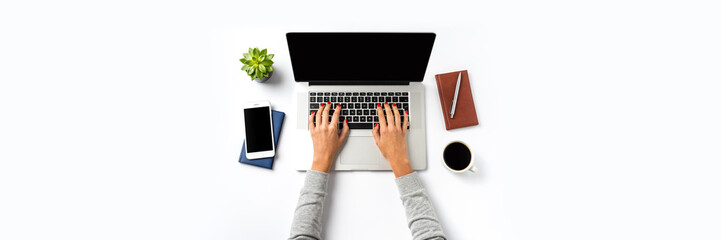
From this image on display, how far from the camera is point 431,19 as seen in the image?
923 millimetres

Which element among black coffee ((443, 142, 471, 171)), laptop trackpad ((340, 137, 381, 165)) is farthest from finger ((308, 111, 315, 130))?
black coffee ((443, 142, 471, 171))

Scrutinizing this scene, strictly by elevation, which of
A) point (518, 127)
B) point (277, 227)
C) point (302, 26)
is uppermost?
point (302, 26)

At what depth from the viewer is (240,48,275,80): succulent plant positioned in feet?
2.56

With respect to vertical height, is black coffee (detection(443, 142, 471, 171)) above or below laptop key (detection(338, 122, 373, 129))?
below

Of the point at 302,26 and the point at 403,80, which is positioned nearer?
the point at 403,80

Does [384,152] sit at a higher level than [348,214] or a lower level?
higher

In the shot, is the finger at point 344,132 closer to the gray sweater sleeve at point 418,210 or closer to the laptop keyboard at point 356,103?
the laptop keyboard at point 356,103

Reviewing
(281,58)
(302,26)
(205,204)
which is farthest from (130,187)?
(302,26)

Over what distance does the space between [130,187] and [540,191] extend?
1130 mm

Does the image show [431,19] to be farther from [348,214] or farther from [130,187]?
[130,187]

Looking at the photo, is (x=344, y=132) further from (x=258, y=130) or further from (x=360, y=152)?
(x=258, y=130)

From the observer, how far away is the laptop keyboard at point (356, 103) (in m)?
0.82

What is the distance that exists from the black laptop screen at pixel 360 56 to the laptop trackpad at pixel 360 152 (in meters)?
0.16

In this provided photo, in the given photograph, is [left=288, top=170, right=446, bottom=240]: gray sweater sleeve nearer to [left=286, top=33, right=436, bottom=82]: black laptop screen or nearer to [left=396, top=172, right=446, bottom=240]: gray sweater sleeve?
[left=396, top=172, right=446, bottom=240]: gray sweater sleeve
